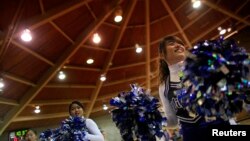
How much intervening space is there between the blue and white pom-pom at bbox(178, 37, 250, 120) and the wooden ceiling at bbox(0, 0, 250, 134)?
850 cm

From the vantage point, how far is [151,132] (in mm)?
2123

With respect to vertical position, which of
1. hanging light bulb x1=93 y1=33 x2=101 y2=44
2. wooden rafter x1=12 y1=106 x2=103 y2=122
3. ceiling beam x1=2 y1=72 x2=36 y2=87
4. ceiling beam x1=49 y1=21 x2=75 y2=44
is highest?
ceiling beam x1=49 y1=21 x2=75 y2=44

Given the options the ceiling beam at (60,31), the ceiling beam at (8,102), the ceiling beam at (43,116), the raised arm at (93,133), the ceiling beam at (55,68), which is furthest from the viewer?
the ceiling beam at (43,116)

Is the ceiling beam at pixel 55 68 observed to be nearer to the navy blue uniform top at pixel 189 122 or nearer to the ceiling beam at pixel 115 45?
the ceiling beam at pixel 115 45

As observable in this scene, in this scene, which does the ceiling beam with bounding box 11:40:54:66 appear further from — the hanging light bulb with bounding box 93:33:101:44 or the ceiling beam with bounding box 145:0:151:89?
the ceiling beam with bounding box 145:0:151:89

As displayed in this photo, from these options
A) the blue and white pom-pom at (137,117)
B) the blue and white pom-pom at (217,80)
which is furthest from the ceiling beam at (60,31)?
the blue and white pom-pom at (217,80)

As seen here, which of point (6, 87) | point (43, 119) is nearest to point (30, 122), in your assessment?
point (43, 119)

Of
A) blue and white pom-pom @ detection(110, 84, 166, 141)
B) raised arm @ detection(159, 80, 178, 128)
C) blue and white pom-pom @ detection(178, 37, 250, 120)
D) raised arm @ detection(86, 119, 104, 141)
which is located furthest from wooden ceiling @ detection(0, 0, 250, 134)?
blue and white pom-pom @ detection(178, 37, 250, 120)

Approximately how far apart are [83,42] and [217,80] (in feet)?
36.7

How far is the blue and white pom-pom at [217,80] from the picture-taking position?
157 centimetres

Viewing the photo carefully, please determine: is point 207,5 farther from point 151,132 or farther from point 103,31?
point 151,132

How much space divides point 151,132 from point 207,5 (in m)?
11.4

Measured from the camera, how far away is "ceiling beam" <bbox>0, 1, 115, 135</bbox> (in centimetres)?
1199

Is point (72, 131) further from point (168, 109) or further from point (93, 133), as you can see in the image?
point (168, 109)
